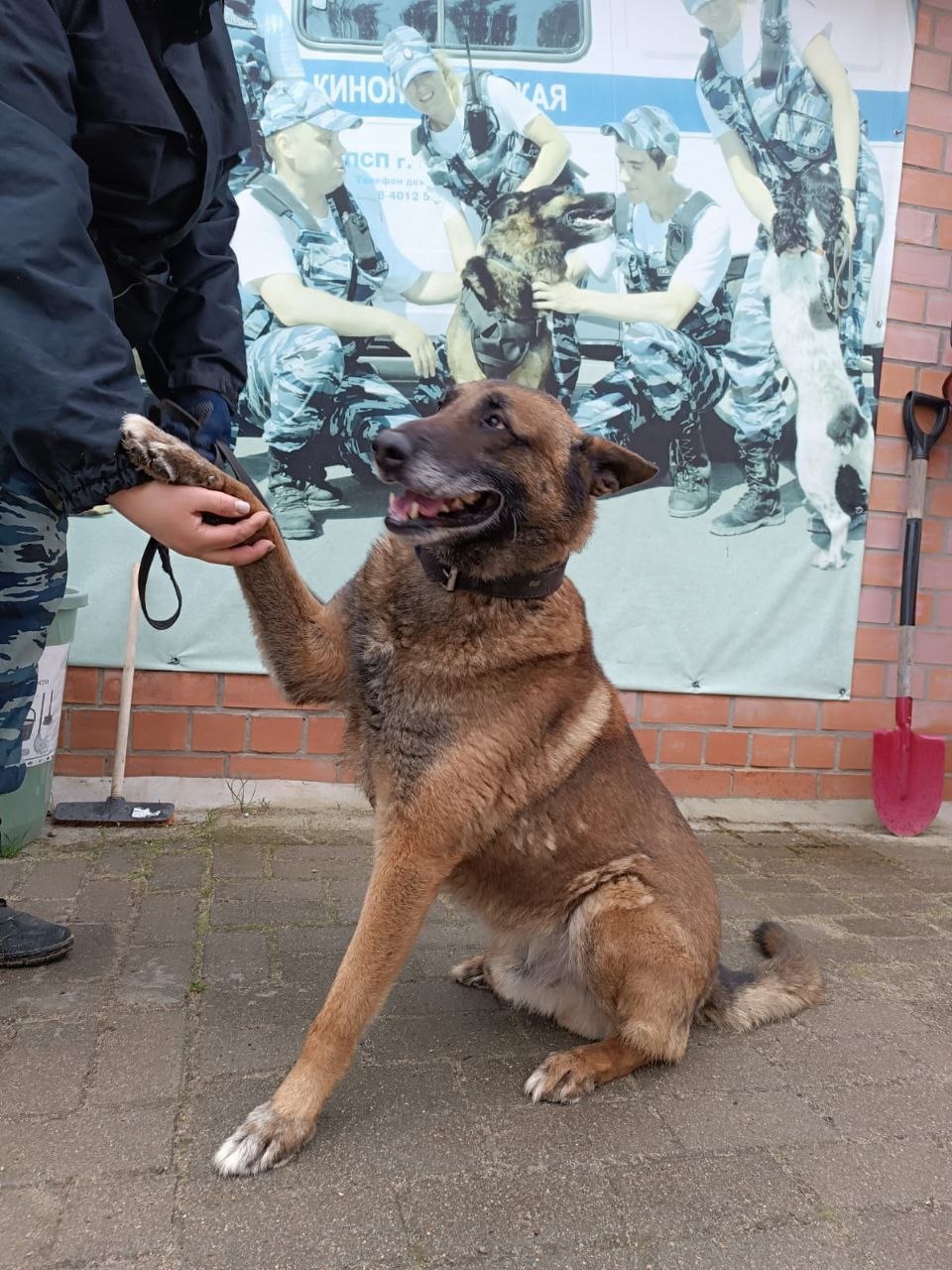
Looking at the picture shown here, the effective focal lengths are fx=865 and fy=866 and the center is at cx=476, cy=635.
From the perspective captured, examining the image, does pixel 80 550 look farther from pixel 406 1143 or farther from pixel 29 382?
pixel 406 1143

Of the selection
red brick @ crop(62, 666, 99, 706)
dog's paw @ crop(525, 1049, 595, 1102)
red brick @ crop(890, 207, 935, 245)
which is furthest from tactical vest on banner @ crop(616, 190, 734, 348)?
dog's paw @ crop(525, 1049, 595, 1102)

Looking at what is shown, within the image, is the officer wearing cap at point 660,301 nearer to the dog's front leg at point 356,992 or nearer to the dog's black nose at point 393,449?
the dog's black nose at point 393,449

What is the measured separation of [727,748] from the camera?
4.46 metres

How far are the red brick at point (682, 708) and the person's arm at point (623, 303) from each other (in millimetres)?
1847

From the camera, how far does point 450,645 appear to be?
1.99 meters

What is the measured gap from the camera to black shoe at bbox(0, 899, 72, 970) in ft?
7.62

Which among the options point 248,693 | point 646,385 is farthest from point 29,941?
point 646,385

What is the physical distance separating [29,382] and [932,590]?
4.50 m

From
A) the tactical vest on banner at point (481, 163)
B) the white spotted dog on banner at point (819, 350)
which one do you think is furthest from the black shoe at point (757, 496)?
the tactical vest on banner at point (481, 163)

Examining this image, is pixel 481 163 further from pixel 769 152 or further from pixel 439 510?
pixel 439 510

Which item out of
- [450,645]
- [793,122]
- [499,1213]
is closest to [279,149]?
[793,122]

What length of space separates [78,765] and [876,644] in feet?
13.1

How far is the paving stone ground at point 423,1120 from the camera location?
4.88ft

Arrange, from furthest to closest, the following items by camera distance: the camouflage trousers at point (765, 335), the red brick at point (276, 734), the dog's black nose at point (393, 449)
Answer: the camouflage trousers at point (765, 335) → the red brick at point (276, 734) → the dog's black nose at point (393, 449)
